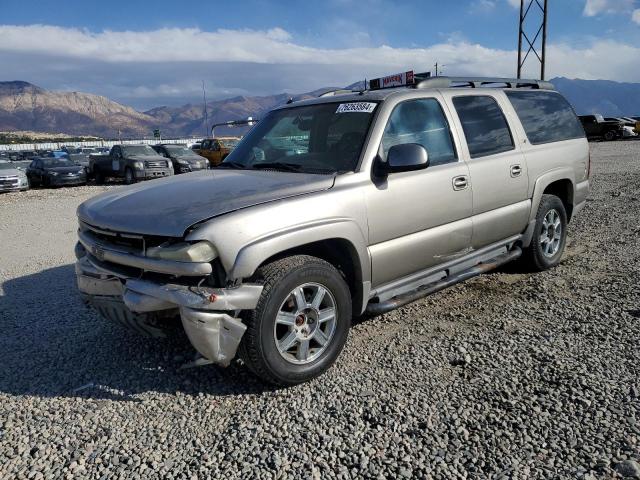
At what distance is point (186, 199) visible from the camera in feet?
10.1

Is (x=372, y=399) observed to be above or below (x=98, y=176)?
below

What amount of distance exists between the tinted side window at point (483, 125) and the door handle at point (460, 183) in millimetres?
282

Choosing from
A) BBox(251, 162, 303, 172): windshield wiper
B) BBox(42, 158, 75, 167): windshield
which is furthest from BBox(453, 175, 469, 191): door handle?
BBox(42, 158, 75, 167): windshield

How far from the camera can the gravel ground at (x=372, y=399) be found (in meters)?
2.40

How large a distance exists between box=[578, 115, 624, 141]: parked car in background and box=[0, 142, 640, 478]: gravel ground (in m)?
31.8

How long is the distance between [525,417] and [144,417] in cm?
213

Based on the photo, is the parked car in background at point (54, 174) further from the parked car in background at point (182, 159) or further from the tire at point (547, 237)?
the tire at point (547, 237)

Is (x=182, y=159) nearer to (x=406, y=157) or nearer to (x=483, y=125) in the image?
(x=483, y=125)

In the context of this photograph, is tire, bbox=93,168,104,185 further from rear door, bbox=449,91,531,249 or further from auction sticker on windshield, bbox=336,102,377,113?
rear door, bbox=449,91,531,249

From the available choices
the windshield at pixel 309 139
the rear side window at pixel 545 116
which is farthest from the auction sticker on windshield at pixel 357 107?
the rear side window at pixel 545 116

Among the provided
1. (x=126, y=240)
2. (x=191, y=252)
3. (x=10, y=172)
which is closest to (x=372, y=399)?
(x=191, y=252)

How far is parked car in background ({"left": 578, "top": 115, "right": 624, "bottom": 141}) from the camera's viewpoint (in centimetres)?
3142

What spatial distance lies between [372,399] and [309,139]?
2068 millimetres

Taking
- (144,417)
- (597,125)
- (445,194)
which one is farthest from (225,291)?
(597,125)
